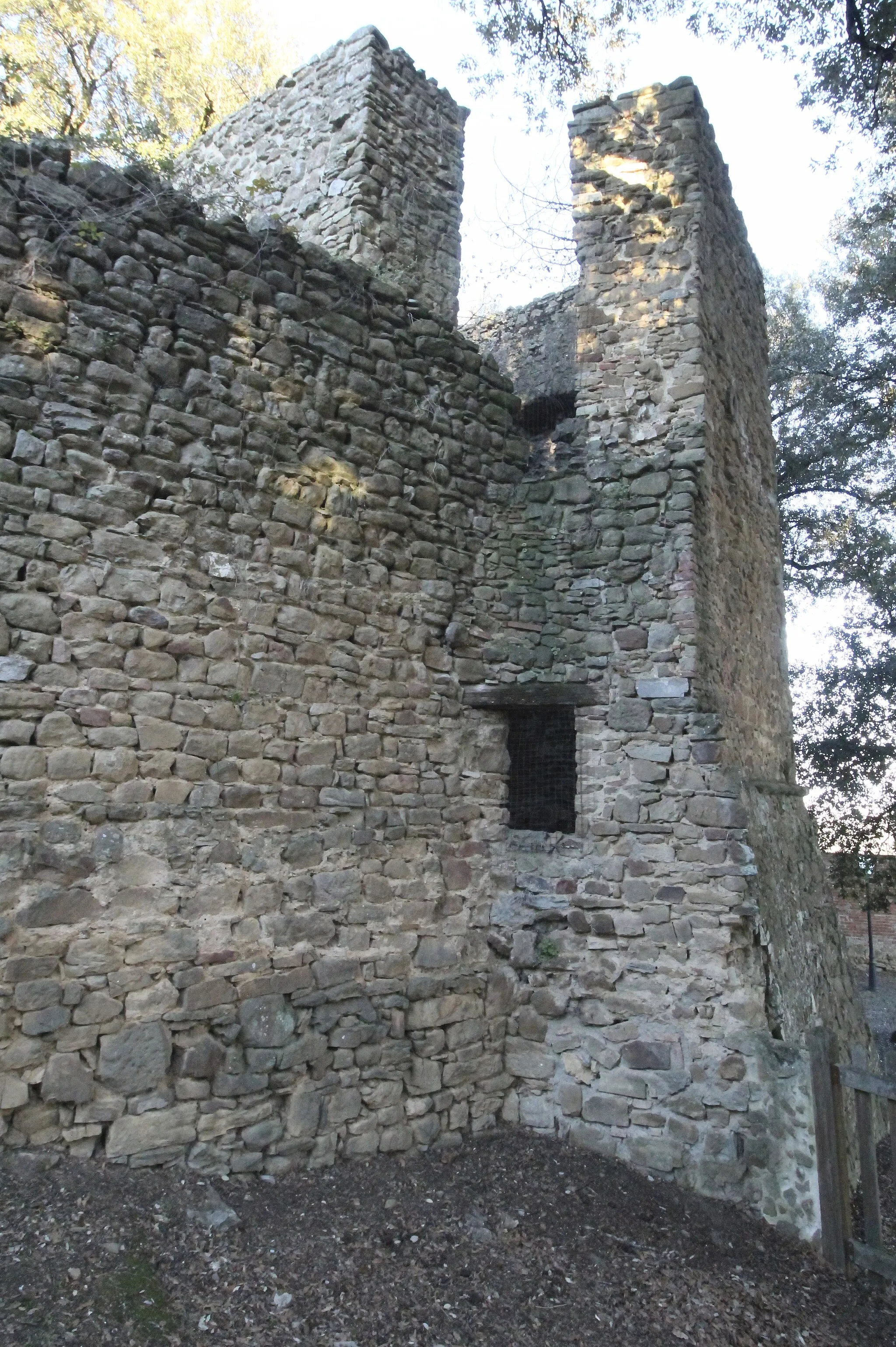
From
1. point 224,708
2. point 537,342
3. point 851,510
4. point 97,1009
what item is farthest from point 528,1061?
point 851,510

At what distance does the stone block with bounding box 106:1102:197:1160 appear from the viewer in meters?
3.90

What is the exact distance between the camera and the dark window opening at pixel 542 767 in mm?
6039

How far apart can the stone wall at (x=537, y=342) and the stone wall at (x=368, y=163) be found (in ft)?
Answer: 2.92

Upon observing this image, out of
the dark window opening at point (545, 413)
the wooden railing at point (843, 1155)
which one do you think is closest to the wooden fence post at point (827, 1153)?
the wooden railing at point (843, 1155)

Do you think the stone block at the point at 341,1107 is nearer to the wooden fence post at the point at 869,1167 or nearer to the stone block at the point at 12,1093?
the stone block at the point at 12,1093

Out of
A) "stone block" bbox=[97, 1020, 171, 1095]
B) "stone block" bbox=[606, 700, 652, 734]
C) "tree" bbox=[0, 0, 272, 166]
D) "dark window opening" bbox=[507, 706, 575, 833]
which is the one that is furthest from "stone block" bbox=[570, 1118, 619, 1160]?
"tree" bbox=[0, 0, 272, 166]

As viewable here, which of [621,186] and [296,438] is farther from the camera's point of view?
[621,186]

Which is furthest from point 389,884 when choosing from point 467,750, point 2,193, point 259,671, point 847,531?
point 847,531

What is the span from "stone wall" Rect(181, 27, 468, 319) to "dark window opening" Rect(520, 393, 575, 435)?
5.55ft

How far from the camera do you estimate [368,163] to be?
7.18 m

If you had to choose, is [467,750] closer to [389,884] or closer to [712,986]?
[389,884]

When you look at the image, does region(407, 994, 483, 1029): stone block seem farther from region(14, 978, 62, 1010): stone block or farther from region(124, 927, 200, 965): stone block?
region(14, 978, 62, 1010): stone block

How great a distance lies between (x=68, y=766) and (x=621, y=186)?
560 cm

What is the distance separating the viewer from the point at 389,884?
5137 millimetres
